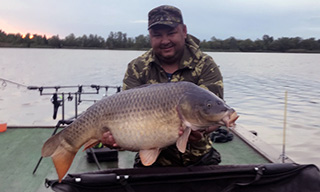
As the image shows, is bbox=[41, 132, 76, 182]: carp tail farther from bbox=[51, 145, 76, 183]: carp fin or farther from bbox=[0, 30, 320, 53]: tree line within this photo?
bbox=[0, 30, 320, 53]: tree line

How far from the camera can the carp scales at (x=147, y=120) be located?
74.7 inches

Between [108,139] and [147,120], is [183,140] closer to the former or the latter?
[147,120]

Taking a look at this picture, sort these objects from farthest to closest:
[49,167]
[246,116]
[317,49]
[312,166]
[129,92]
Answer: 1. [317,49]
2. [246,116]
3. [49,167]
4. [312,166]
5. [129,92]

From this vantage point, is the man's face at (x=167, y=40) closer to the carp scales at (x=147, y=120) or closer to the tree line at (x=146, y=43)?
the carp scales at (x=147, y=120)

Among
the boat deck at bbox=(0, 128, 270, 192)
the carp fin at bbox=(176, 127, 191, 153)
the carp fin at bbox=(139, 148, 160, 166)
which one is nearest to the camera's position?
the carp fin at bbox=(176, 127, 191, 153)

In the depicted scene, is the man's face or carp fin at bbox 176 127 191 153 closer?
carp fin at bbox 176 127 191 153

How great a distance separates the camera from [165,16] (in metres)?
2.41

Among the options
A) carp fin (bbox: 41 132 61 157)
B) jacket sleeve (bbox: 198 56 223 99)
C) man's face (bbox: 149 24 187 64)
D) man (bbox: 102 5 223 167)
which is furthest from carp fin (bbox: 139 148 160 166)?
man's face (bbox: 149 24 187 64)

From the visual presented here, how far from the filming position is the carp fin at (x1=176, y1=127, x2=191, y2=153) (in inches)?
73.8

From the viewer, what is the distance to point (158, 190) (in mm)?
2107

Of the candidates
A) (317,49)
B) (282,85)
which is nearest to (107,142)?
(282,85)

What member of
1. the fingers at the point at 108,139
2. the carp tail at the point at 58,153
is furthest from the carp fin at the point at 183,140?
the carp tail at the point at 58,153

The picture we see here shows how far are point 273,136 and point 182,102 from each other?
7000mm

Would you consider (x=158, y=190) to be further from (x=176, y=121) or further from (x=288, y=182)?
(x=288, y=182)
